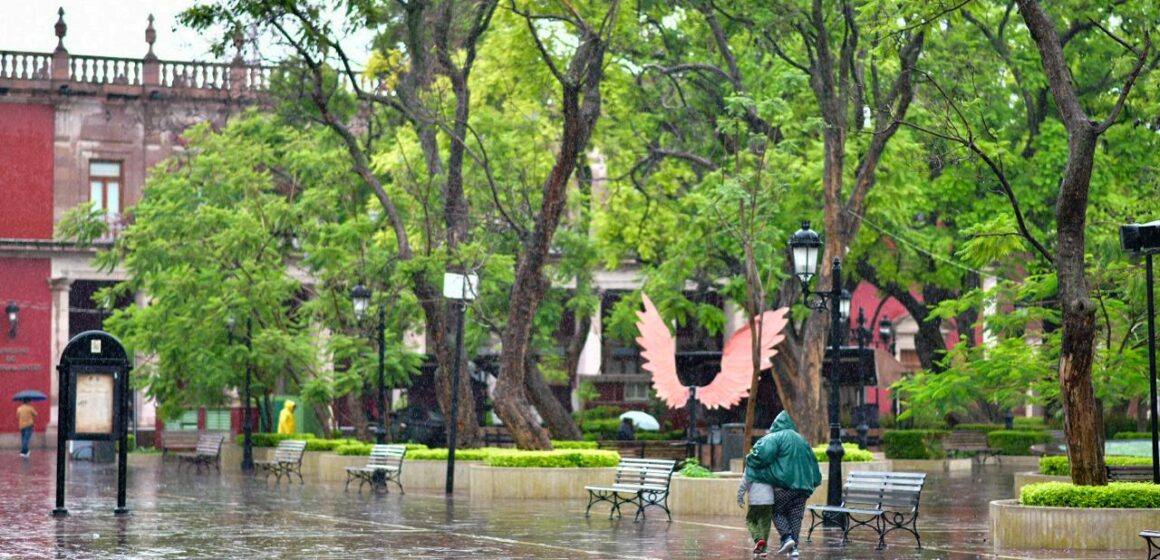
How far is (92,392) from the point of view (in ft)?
75.7

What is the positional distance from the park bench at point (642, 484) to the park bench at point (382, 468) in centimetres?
684

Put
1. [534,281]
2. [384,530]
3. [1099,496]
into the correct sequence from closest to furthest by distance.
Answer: [1099,496], [384,530], [534,281]

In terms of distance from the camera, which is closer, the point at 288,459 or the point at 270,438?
the point at 288,459

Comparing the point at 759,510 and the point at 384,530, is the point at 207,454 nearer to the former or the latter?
the point at 384,530

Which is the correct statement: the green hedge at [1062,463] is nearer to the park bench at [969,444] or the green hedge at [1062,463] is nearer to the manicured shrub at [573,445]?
the manicured shrub at [573,445]

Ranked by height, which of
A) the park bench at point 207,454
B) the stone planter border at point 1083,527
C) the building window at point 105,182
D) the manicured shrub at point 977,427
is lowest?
the stone planter border at point 1083,527

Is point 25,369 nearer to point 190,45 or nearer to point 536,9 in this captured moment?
point 190,45

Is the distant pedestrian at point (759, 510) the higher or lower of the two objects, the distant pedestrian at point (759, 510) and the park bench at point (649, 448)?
the lower

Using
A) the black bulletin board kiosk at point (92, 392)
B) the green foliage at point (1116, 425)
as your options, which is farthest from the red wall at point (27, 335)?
the black bulletin board kiosk at point (92, 392)

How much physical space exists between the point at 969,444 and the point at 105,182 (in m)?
27.7

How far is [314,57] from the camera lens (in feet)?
103

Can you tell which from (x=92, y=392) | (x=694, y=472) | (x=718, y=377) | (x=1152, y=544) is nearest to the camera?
(x=1152, y=544)

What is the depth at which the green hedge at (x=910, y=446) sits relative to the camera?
41562 mm

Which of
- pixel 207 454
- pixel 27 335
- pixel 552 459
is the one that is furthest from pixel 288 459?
pixel 27 335
